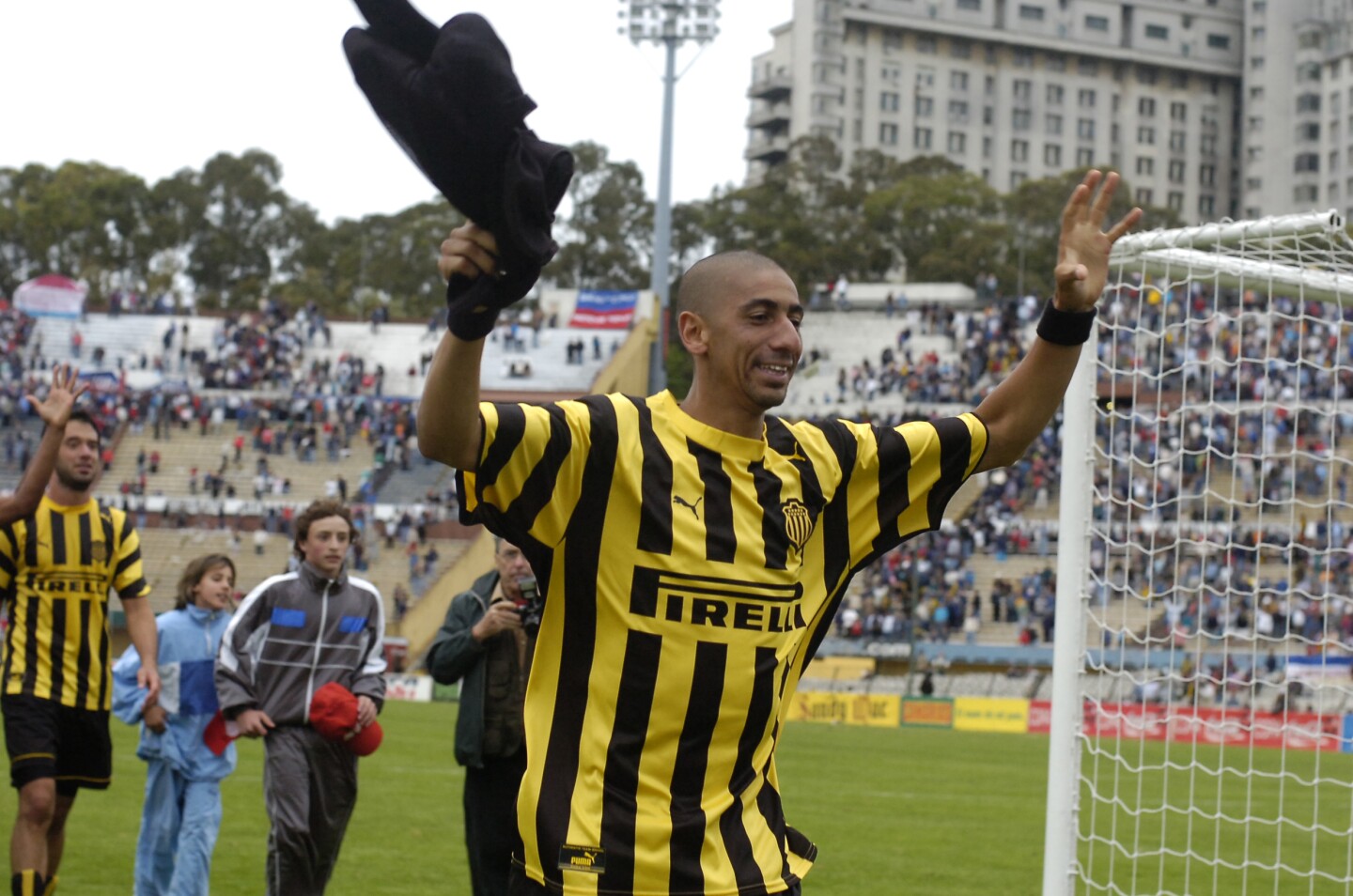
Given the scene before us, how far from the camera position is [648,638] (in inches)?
148

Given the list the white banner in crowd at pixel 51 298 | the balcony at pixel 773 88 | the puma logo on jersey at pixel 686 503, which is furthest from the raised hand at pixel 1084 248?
the balcony at pixel 773 88

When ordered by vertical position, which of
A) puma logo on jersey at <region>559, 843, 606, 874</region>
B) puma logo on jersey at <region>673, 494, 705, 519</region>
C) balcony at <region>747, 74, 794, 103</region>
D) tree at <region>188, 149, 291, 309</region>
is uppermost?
balcony at <region>747, 74, 794, 103</region>

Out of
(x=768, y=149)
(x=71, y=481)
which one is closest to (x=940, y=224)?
(x=768, y=149)

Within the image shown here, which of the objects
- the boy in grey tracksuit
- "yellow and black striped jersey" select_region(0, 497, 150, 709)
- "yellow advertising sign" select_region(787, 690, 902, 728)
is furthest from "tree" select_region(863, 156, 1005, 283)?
the boy in grey tracksuit

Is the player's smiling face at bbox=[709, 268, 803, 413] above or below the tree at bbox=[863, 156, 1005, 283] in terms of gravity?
below

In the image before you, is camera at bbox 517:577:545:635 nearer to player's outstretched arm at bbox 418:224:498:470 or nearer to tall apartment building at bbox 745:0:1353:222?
player's outstretched arm at bbox 418:224:498:470

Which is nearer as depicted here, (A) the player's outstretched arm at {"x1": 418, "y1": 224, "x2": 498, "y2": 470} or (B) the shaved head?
(A) the player's outstretched arm at {"x1": 418, "y1": 224, "x2": 498, "y2": 470}

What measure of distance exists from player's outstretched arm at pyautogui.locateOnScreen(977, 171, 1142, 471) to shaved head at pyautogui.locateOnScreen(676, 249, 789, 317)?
69 centimetres

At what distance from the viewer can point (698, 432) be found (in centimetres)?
396

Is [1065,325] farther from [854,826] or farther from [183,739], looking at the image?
[854,826]

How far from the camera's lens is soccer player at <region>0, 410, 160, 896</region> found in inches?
321

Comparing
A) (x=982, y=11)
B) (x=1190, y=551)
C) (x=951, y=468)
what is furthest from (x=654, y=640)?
(x=982, y=11)

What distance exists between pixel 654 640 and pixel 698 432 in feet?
1.63

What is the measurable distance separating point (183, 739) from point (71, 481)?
1374mm
